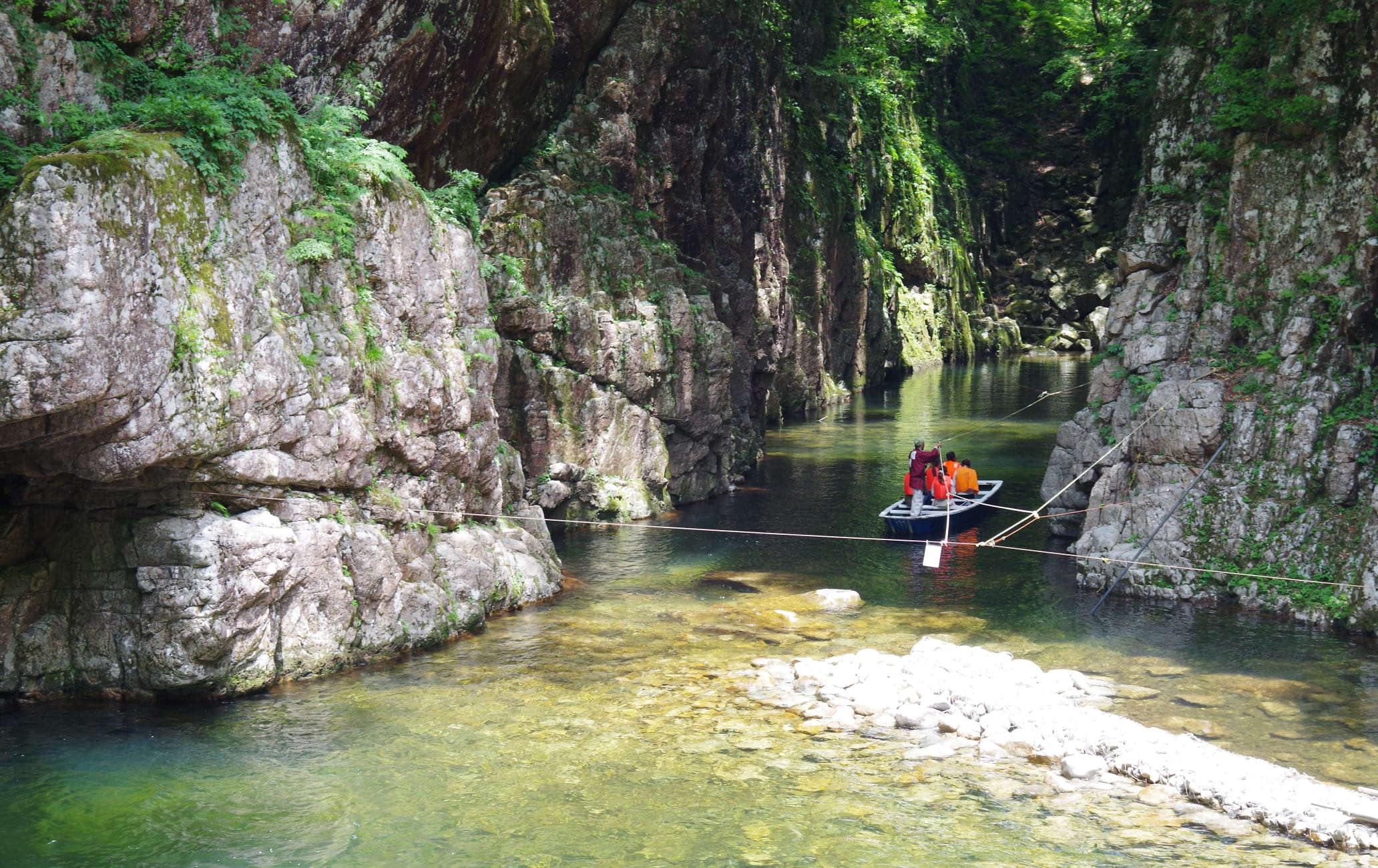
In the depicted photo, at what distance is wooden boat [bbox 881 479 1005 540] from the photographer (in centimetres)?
2202

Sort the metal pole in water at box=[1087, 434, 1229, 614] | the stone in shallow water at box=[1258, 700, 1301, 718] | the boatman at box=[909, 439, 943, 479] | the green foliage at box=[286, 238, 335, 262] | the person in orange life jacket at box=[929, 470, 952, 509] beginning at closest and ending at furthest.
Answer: the stone in shallow water at box=[1258, 700, 1301, 718] < the green foliage at box=[286, 238, 335, 262] < the metal pole in water at box=[1087, 434, 1229, 614] < the boatman at box=[909, 439, 943, 479] < the person in orange life jacket at box=[929, 470, 952, 509]

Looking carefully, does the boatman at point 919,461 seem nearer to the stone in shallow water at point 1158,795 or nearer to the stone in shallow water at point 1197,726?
the stone in shallow water at point 1197,726

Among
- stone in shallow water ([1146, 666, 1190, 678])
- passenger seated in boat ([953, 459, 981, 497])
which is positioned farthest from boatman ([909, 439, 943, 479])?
stone in shallow water ([1146, 666, 1190, 678])

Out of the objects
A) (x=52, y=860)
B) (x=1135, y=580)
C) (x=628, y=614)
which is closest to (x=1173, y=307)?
(x=1135, y=580)

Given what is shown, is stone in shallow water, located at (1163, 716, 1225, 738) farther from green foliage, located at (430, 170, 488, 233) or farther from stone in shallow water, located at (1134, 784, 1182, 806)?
green foliage, located at (430, 170, 488, 233)

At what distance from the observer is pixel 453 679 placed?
42.2ft

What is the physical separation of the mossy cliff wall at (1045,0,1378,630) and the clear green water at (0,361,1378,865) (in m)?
1.16

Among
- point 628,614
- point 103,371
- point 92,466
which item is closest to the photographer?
point 103,371

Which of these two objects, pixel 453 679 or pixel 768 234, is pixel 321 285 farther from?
pixel 768 234

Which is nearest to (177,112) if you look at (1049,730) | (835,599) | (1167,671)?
(1049,730)

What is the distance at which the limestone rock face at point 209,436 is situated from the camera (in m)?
9.46

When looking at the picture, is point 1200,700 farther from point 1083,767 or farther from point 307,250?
point 307,250

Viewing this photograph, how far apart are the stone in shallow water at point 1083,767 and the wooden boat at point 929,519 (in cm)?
1114

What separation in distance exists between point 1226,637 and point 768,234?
24.7 metres
